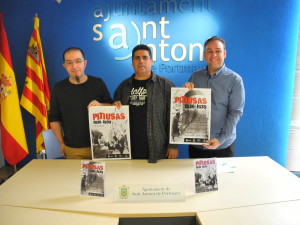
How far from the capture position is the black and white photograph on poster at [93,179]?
1.45 m

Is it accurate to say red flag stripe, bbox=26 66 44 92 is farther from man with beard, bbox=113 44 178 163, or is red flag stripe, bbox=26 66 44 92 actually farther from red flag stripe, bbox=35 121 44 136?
man with beard, bbox=113 44 178 163

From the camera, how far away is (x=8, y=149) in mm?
3041

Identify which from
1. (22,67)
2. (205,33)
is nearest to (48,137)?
(22,67)

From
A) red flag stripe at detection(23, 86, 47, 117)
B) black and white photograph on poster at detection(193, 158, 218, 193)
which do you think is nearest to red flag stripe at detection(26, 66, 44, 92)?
red flag stripe at detection(23, 86, 47, 117)

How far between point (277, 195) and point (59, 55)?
2916 mm

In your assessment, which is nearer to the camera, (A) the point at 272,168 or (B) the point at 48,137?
(A) the point at 272,168

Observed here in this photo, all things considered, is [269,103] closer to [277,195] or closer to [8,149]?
[277,195]

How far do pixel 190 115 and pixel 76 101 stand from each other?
0.97m

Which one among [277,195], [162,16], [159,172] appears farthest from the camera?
[162,16]

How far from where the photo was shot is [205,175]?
1.50 meters

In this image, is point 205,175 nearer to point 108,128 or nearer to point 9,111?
point 108,128

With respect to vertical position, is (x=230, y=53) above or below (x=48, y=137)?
above

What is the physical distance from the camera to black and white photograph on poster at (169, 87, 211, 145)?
6.04 ft

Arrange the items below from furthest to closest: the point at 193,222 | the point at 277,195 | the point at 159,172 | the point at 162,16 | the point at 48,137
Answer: the point at 162,16
the point at 48,137
the point at 159,172
the point at 277,195
the point at 193,222
